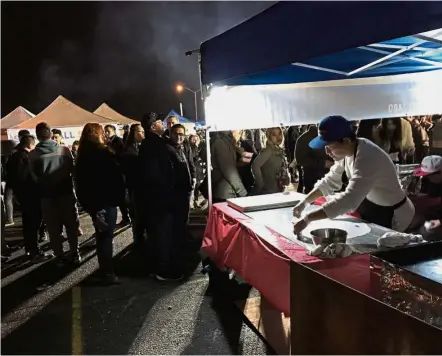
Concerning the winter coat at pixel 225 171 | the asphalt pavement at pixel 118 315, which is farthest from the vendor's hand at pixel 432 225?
the winter coat at pixel 225 171

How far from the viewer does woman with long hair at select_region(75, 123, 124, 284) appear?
13.0 feet

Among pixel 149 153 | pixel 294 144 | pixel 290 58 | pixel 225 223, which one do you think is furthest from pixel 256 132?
pixel 290 58

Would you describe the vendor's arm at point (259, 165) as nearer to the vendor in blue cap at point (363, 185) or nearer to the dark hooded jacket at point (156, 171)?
the dark hooded jacket at point (156, 171)

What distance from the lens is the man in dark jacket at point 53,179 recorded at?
4.39 metres

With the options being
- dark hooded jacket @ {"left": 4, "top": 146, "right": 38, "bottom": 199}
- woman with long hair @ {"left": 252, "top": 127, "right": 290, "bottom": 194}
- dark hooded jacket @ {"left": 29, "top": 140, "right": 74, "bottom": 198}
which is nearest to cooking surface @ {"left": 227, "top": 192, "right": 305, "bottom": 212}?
woman with long hair @ {"left": 252, "top": 127, "right": 290, "bottom": 194}

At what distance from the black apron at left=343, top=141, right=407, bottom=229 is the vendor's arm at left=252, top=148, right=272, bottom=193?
5.55ft

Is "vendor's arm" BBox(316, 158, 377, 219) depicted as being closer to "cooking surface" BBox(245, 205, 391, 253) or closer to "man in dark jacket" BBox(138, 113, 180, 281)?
"cooking surface" BBox(245, 205, 391, 253)

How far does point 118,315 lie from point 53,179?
1.74m

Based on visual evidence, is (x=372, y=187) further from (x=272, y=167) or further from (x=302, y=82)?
(x=302, y=82)

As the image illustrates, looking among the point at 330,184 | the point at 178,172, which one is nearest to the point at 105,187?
the point at 178,172

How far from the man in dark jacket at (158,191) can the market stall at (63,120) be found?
678 centimetres

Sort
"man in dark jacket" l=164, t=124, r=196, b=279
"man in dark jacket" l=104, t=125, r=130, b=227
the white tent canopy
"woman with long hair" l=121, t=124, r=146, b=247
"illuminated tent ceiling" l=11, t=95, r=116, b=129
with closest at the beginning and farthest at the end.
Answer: "man in dark jacket" l=164, t=124, r=196, b=279 → the white tent canopy → "woman with long hair" l=121, t=124, r=146, b=247 → "man in dark jacket" l=104, t=125, r=130, b=227 → "illuminated tent ceiling" l=11, t=95, r=116, b=129

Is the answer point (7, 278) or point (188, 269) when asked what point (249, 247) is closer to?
point (188, 269)

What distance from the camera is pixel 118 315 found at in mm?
3492
